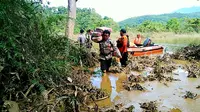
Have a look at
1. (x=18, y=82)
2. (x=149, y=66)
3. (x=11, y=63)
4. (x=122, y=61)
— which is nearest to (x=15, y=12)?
(x=11, y=63)

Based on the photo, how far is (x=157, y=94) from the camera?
7844 mm

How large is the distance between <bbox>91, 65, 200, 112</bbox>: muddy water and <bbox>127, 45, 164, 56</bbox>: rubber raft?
6.15m

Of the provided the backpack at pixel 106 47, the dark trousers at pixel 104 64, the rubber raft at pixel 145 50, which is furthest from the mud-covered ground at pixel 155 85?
the rubber raft at pixel 145 50

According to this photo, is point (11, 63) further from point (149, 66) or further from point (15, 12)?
point (149, 66)

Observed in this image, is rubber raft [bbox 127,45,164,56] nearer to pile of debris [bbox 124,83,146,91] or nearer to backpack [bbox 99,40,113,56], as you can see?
backpack [bbox 99,40,113,56]

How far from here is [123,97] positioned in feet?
24.6

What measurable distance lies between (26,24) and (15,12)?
379 mm

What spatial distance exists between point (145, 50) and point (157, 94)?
9.78m

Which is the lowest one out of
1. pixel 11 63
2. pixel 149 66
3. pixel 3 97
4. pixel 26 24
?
pixel 149 66

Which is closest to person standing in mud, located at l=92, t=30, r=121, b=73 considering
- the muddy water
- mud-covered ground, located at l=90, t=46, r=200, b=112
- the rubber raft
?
the muddy water

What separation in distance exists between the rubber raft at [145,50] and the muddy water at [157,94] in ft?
20.2

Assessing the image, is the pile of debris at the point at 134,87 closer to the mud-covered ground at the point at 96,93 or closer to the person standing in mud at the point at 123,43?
the mud-covered ground at the point at 96,93

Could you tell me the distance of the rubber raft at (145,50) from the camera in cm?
1664

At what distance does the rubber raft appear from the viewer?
16641 mm
